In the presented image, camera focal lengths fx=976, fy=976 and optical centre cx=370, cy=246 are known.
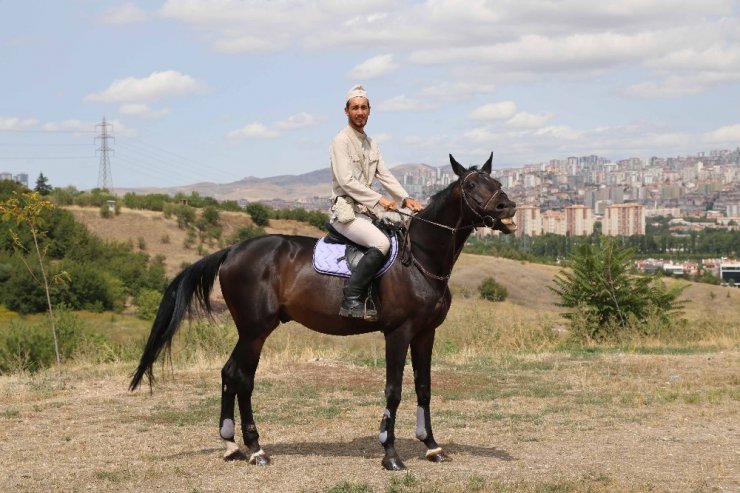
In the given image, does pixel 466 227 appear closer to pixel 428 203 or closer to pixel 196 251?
pixel 428 203

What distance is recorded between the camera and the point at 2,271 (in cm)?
4841

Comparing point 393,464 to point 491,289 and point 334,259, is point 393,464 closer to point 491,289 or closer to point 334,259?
point 334,259

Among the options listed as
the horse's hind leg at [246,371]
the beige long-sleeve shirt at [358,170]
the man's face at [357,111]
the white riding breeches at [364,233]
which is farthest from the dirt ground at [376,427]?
the man's face at [357,111]

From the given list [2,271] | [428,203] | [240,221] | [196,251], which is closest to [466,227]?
[428,203]

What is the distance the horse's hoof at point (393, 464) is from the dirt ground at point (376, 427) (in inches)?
4.0

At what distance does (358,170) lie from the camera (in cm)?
896

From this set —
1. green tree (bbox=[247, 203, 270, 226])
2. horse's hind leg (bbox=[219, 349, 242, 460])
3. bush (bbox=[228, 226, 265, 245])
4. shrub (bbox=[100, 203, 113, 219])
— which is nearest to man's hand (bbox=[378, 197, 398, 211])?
horse's hind leg (bbox=[219, 349, 242, 460])

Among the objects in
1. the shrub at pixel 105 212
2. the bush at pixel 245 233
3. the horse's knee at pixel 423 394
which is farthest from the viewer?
the shrub at pixel 105 212

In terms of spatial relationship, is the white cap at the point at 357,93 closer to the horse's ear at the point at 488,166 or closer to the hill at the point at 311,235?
the horse's ear at the point at 488,166

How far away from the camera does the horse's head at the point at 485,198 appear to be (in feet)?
27.3

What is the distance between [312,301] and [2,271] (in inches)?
1702

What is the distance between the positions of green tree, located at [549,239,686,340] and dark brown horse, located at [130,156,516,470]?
43.9ft

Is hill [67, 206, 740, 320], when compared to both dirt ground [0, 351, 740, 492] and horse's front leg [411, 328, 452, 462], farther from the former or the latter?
horse's front leg [411, 328, 452, 462]

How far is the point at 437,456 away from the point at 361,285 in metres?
1.76
